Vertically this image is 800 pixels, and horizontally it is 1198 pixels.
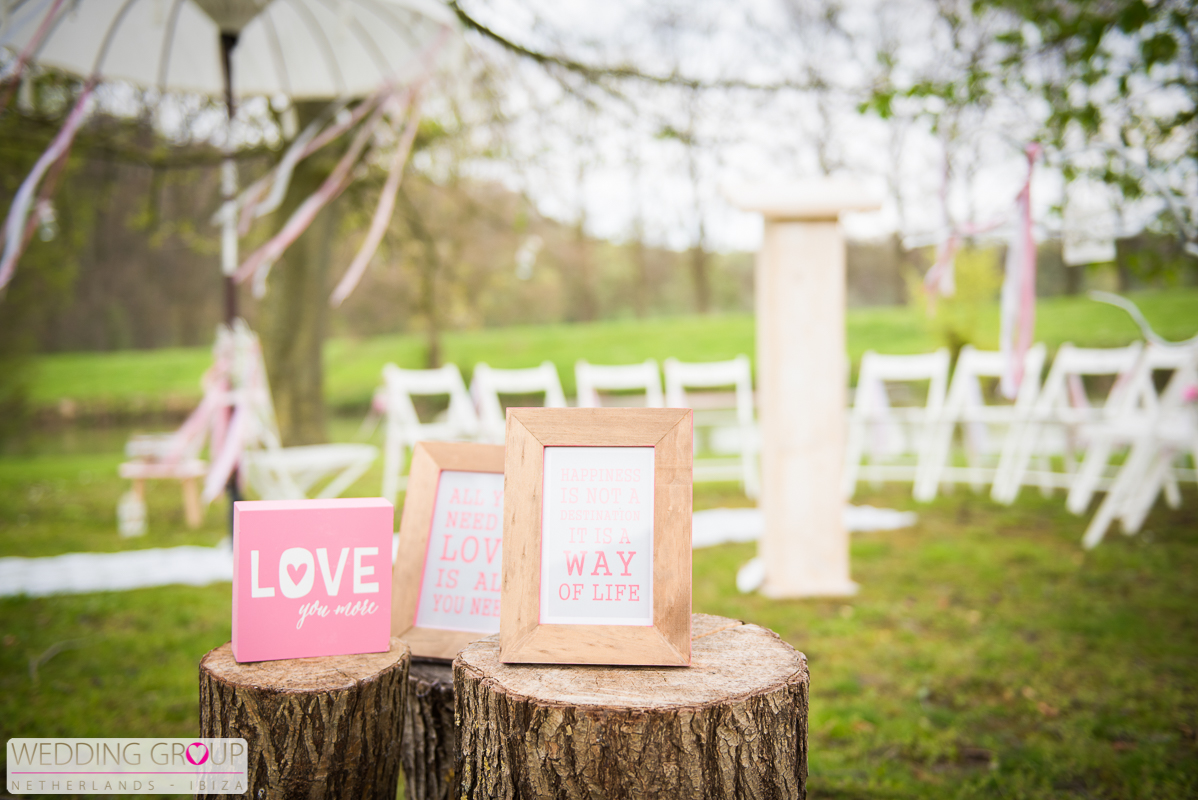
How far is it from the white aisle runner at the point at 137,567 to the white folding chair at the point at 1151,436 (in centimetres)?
114

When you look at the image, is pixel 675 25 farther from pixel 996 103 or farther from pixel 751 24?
pixel 996 103

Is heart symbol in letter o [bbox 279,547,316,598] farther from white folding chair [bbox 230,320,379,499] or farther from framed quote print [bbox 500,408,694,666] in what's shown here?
white folding chair [bbox 230,320,379,499]

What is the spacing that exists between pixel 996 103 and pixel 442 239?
6375mm

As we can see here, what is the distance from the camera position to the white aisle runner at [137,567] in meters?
3.70

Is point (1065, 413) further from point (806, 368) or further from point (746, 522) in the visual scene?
point (806, 368)

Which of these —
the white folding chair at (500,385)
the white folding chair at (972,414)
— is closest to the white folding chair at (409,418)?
the white folding chair at (500,385)

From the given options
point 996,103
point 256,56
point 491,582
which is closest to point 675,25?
point 996,103

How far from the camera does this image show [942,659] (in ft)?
9.02

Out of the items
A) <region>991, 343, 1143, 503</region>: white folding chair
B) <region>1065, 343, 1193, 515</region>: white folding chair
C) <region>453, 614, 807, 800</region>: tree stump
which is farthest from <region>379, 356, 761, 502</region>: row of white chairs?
<region>453, 614, 807, 800</region>: tree stump

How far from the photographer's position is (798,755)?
1.24 metres

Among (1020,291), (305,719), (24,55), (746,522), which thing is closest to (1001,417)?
(746,522)

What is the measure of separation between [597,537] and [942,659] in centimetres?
204

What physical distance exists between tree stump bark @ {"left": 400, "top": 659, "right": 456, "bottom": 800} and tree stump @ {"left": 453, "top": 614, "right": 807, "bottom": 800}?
9.8 inches

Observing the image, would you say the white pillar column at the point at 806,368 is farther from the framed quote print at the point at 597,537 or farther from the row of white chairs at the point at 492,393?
the framed quote print at the point at 597,537
